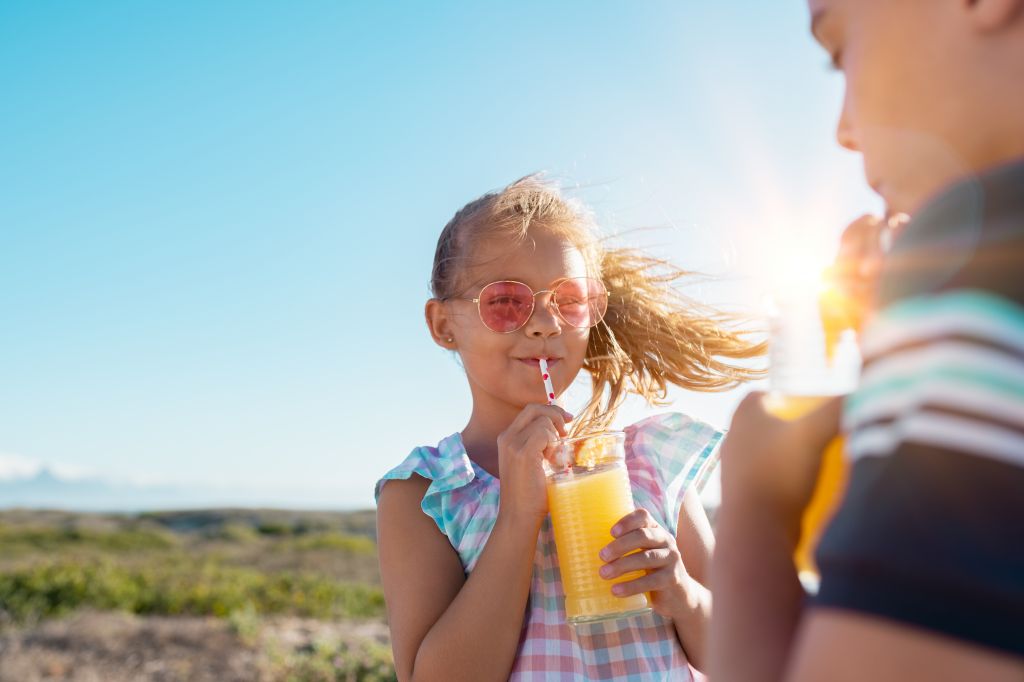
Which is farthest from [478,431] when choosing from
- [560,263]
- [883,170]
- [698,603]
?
[883,170]

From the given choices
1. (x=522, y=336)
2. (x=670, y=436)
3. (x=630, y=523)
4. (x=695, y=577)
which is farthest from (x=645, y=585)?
(x=522, y=336)

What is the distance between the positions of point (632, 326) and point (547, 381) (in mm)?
813

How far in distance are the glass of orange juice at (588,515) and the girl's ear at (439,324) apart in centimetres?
98

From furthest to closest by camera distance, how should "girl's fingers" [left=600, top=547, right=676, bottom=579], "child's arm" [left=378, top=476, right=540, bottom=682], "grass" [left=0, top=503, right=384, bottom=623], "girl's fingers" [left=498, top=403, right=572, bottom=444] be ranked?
"grass" [left=0, top=503, right=384, bottom=623], "girl's fingers" [left=498, top=403, right=572, bottom=444], "child's arm" [left=378, top=476, right=540, bottom=682], "girl's fingers" [left=600, top=547, right=676, bottom=579]

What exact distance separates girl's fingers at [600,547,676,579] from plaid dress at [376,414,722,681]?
0.43 metres

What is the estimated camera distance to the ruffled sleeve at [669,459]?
2998 millimetres

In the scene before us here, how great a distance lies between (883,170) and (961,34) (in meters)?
0.15

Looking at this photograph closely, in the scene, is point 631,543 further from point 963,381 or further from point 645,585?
point 963,381

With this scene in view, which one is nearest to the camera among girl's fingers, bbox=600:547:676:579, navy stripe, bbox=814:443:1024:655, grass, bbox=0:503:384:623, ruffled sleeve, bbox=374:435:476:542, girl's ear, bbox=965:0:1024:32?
navy stripe, bbox=814:443:1024:655

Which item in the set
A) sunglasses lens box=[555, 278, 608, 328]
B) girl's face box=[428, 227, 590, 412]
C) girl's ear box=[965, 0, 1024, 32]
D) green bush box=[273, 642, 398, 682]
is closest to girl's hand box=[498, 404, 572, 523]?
girl's face box=[428, 227, 590, 412]

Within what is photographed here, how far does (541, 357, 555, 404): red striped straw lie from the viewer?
9.69ft

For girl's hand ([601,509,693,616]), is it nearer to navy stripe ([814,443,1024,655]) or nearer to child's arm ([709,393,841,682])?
child's arm ([709,393,841,682])

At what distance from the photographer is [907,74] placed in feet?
2.65

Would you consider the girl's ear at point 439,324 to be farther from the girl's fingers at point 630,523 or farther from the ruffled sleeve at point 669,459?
the girl's fingers at point 630,523
